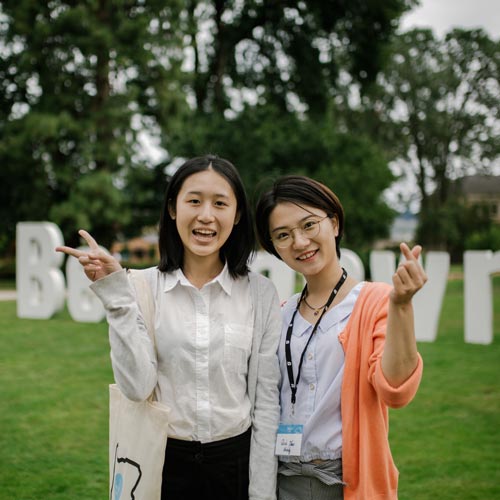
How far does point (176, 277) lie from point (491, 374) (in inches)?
217

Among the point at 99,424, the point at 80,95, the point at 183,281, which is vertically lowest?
the point at 99,424

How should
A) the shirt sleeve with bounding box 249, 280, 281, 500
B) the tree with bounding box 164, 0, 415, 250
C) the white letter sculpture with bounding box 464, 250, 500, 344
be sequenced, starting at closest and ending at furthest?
the shirt sleeve with bounding box 249, 280, 281, 500 → the white letter sculpture with bounding box 464, 250, 500, 344 → the tree with bounding box 164, 0, 415, 250

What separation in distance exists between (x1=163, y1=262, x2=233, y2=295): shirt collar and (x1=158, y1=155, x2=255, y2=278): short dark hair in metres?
0.03

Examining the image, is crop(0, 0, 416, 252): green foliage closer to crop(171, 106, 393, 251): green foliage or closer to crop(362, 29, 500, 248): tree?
crop(171, 106, 393, 251): green foliage

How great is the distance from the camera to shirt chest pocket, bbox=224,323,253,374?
189cm

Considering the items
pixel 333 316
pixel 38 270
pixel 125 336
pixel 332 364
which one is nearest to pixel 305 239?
pixel 333 316

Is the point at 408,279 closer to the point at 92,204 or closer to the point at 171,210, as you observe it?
the point at 171,210

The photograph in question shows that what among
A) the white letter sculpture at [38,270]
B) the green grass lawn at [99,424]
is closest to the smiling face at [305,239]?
the green grass lawn at [99,424]

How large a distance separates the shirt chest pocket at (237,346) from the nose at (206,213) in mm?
356

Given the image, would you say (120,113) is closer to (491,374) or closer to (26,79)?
(26,79)

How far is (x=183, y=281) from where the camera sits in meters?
1.95

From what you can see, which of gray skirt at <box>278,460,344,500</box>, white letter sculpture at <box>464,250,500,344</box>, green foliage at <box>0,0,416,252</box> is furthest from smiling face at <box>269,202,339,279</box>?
green foliage at <box>0,0,416,252</box>

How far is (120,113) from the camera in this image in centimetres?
1587

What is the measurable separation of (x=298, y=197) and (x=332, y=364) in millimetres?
568
